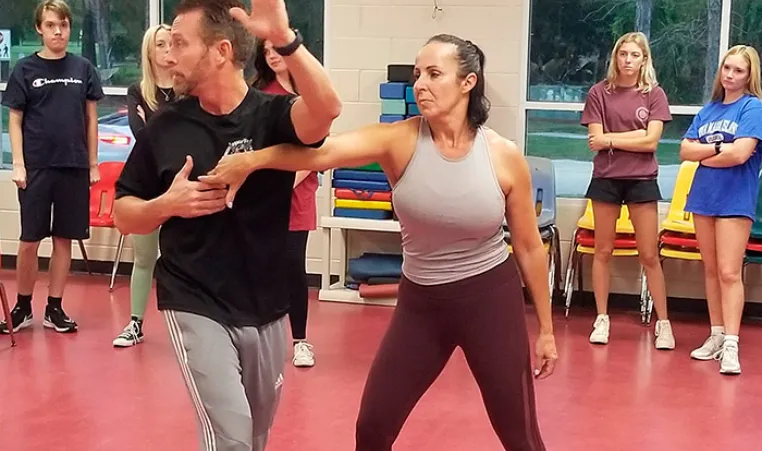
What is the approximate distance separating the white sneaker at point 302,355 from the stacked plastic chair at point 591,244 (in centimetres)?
189

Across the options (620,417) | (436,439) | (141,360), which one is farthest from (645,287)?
(141,360)

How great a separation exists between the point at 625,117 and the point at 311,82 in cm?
347

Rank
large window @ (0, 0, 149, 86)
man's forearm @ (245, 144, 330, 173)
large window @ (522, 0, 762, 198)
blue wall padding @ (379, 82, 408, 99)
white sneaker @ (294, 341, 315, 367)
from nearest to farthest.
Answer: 1. man's forearm @ (245, 144, 330, 173)
2. white sneaker @ (294, 341, 315, 367)
3. blue wall padding @ (379, 82, 408, 99)
4. large window @ (522, 0, 762, 198)
5. large window @ (0, 0, 149, 86)

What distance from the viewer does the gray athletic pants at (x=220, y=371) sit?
2.35 meters

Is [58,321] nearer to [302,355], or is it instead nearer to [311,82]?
[302,355]

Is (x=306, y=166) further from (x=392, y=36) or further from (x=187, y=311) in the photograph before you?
(x=392, y=36)

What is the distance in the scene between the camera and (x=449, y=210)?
261cm

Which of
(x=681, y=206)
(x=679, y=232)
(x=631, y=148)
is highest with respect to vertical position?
(x=631, y=148)

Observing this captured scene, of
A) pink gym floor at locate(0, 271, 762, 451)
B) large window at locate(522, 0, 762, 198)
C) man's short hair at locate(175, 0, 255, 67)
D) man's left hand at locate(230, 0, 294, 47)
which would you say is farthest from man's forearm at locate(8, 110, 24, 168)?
man's left hand at locate(230, 0, 294, 47)

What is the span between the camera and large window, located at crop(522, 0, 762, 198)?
20.3 ft

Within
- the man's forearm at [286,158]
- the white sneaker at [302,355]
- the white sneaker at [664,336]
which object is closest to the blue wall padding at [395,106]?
the white sneaker at [302,355]

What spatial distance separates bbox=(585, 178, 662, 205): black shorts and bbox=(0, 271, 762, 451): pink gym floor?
78cm

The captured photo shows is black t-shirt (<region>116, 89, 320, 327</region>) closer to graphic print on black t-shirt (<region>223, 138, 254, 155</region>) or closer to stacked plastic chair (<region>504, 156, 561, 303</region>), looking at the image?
graphic print on black t-shirt (<region>223, 138, 254, 155</region>)

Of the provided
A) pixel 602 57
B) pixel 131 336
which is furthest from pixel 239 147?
pixel 602 57
